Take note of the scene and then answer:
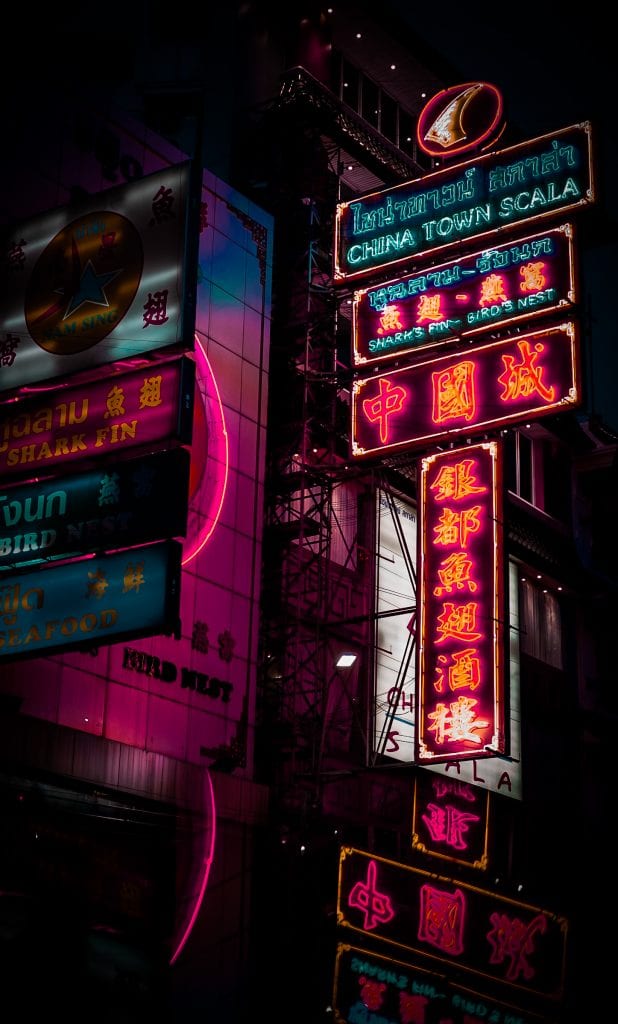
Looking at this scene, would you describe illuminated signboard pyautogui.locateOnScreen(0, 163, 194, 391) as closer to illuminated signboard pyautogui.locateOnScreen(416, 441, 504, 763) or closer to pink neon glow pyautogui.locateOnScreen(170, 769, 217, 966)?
pink neon glow pyautogui.locateOnScreen(170, 769, 217, 966)

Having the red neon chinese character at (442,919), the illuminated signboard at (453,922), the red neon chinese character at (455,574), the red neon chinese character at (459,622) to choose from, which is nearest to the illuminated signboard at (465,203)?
the red neon chinese character at (455,574)

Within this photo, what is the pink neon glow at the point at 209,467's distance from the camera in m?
22.3

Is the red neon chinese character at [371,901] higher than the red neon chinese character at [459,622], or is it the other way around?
the red neon chinese character at [459,622]

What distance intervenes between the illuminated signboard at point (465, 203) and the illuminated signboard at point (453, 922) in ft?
36.5

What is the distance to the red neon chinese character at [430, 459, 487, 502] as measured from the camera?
2316cm

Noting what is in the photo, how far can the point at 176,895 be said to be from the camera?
2011 cm

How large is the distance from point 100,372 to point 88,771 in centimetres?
575

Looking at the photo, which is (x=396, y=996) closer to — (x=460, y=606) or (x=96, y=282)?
(x=460, y=606)

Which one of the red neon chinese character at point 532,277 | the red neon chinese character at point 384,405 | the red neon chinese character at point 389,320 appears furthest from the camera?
the red neon chinese character at point 389,320

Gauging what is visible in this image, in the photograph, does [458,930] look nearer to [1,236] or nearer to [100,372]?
[100,372]

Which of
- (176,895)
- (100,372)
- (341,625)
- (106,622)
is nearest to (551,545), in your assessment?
(341,625)

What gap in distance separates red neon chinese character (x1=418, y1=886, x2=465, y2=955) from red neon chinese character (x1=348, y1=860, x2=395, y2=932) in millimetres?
809

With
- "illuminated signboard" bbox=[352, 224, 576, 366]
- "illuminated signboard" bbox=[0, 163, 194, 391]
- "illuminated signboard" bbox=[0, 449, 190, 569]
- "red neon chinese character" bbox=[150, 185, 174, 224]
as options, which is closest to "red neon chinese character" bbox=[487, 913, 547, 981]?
"illuminated signboard" bbox=[352, 224, 576, 366]

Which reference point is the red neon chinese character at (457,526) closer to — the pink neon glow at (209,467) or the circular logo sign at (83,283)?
the pink neon glow at (209,467)
